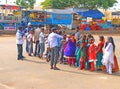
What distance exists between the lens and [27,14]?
122 ft

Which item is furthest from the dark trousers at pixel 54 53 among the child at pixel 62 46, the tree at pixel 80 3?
the tree at pixel 80 3

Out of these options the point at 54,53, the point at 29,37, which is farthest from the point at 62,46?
the point at 29,37

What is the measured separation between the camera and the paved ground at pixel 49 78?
10.1 metres

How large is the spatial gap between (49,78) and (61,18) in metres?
30.8

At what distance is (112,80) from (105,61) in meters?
1.43

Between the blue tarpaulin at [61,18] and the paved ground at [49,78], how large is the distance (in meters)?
26.6

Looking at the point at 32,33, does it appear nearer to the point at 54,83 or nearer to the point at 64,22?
the point at 54,83

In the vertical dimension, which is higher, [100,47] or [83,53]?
[100,47]

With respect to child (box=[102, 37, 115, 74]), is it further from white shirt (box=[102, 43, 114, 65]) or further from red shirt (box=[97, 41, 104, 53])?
red shirt (box=[97, 41, 104, 53])

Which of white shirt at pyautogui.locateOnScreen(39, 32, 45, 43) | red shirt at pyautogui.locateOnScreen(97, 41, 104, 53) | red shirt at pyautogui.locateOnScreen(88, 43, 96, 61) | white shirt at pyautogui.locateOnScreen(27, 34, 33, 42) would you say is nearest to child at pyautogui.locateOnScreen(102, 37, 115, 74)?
red shirt at pyautogui.locateOnScreen(97, 41, 104, 53)

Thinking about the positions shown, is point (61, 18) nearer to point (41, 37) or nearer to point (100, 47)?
point (41, 37)

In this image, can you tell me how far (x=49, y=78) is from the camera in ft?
37.0

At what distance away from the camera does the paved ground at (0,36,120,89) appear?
10.1 metres

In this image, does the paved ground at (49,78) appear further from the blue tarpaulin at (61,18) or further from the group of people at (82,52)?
the blue tarpaulin at (61,18)
